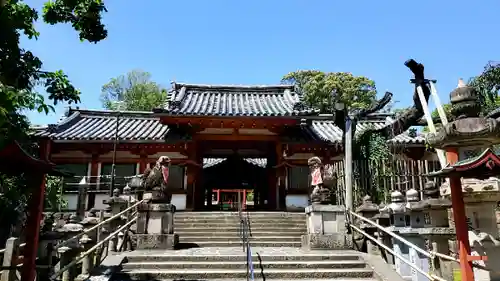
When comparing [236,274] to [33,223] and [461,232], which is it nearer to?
[33,223]

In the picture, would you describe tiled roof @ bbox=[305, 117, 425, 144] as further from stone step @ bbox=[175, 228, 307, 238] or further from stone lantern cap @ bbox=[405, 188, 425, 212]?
stone lantern cap @ bbox=[405, 188, 425, 212]

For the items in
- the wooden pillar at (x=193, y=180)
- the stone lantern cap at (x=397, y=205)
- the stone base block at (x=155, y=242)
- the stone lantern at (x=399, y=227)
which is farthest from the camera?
the wooden pillar at (x=193, y=180)

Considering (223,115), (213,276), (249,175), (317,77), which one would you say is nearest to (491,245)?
(213,276)

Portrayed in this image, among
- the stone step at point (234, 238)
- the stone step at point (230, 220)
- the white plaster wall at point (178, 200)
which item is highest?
the white plaster wall at point (178, 200)

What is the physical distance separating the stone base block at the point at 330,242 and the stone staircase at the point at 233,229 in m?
1.48

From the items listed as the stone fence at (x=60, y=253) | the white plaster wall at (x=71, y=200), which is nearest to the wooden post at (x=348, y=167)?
the stone fence at (x=60, y=253)

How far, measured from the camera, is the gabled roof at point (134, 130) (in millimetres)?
15977

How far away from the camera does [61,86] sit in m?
5.46

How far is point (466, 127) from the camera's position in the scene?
19.4 ft

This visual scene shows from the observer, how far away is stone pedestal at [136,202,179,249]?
358 inches

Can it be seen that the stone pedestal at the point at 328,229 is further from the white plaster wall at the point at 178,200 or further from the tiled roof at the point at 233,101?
the white plaster wall at the point at 178,200

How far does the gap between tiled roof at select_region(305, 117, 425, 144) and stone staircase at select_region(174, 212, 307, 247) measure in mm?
4711

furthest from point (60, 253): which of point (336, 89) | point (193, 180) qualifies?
point (336, 89)

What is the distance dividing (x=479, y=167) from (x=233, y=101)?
15.2 m
